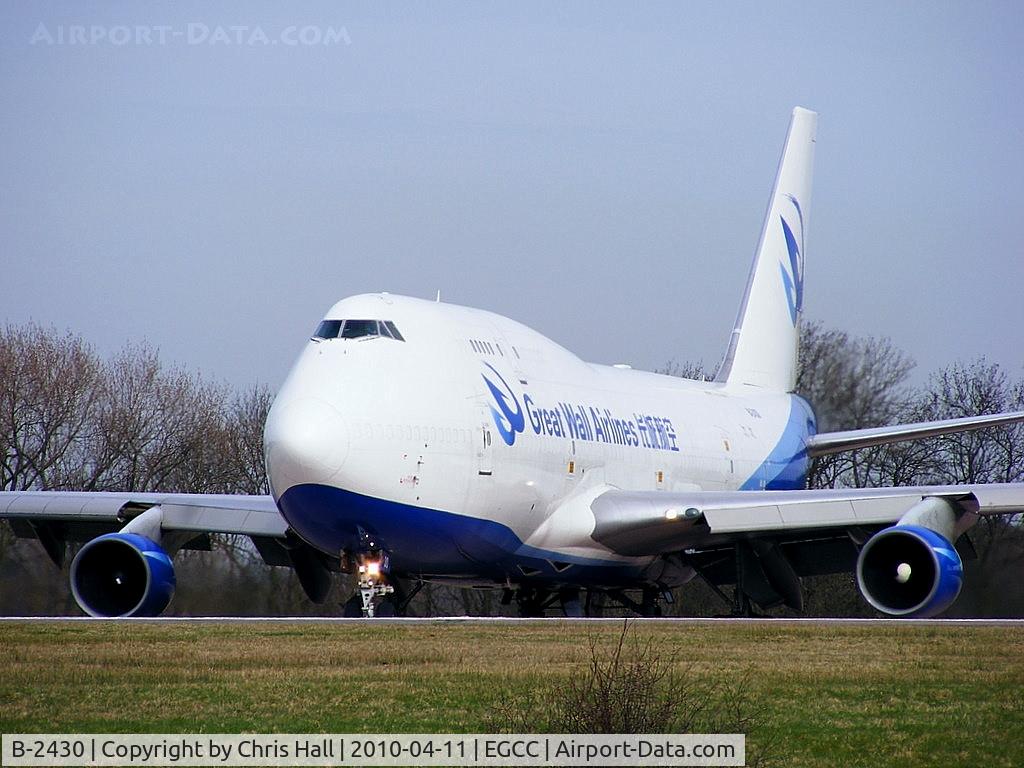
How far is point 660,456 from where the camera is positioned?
28.2 meters

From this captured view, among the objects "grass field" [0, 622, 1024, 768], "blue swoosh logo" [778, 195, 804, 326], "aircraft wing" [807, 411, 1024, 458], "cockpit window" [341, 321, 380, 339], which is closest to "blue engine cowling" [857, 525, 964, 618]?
"grass field" [0, 622, 1024, 768]

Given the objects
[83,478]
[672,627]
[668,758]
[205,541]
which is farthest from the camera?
[83,478]

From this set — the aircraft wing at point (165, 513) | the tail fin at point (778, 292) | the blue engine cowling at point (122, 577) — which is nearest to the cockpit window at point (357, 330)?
the aircraft wing at point (165, 513)

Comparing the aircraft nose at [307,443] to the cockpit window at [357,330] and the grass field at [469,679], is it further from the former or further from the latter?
the grass field at [469,679]

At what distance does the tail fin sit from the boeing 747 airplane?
4.19 m

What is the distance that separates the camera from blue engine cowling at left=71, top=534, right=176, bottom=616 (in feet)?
77.0

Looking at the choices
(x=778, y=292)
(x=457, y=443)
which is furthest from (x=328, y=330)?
(x=778, y=292)

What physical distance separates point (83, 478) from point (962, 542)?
958 inches

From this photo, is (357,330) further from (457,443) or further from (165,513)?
(165,513)

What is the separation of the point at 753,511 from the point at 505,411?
13.4ft

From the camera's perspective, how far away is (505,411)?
77.4 feet

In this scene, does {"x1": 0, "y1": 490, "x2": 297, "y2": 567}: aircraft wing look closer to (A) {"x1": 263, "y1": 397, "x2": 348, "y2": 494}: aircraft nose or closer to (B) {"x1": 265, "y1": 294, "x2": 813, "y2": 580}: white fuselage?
(B) {"x1": 265, "y1": 294, "x2": 813, "y2": 580}: white fuselage

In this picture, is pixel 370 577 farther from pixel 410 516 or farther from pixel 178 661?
pixel 178 661

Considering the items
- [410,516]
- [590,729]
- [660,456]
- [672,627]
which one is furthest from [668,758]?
[660,456]
